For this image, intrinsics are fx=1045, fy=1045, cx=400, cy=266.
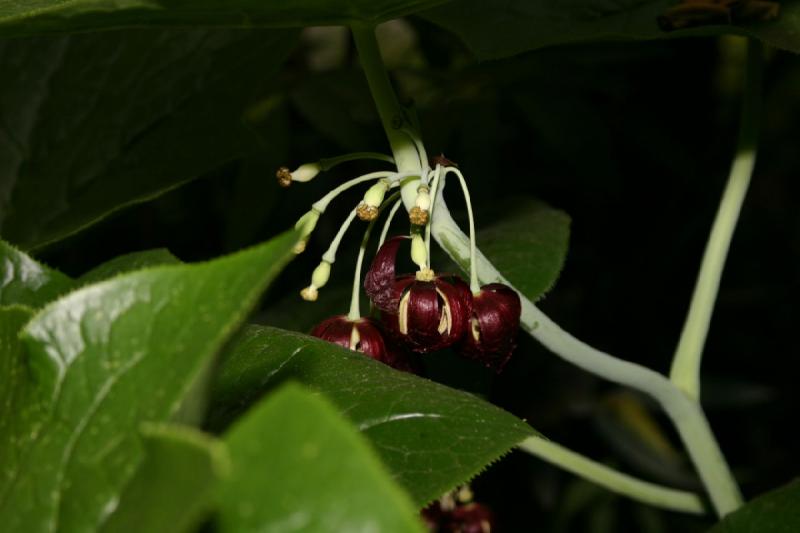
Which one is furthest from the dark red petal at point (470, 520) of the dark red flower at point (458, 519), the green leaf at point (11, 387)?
the green leaf at point (11, 387)

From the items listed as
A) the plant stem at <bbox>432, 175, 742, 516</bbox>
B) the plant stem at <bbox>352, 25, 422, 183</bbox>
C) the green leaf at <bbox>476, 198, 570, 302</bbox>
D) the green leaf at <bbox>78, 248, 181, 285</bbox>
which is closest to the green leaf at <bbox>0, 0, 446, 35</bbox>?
the plant stem at <bbox>352, 25, 422, 183</bbox>

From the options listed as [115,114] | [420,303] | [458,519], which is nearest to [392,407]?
[420,303]

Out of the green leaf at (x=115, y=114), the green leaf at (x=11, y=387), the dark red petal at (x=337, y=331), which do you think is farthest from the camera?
the green leaf at (x=115, y=114)

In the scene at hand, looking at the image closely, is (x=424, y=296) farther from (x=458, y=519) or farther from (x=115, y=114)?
(x=115, y=114)

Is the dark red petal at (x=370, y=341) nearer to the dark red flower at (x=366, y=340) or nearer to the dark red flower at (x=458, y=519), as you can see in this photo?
the dark red flower at (x=366, y=340)

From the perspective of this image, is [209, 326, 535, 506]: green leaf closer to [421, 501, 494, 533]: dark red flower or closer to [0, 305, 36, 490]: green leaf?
[0, 305, 36, 490]: green leaf

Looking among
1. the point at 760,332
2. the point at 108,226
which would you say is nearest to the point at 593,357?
the point at 108,226

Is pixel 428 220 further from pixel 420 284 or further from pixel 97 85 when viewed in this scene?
pixel 97 85
